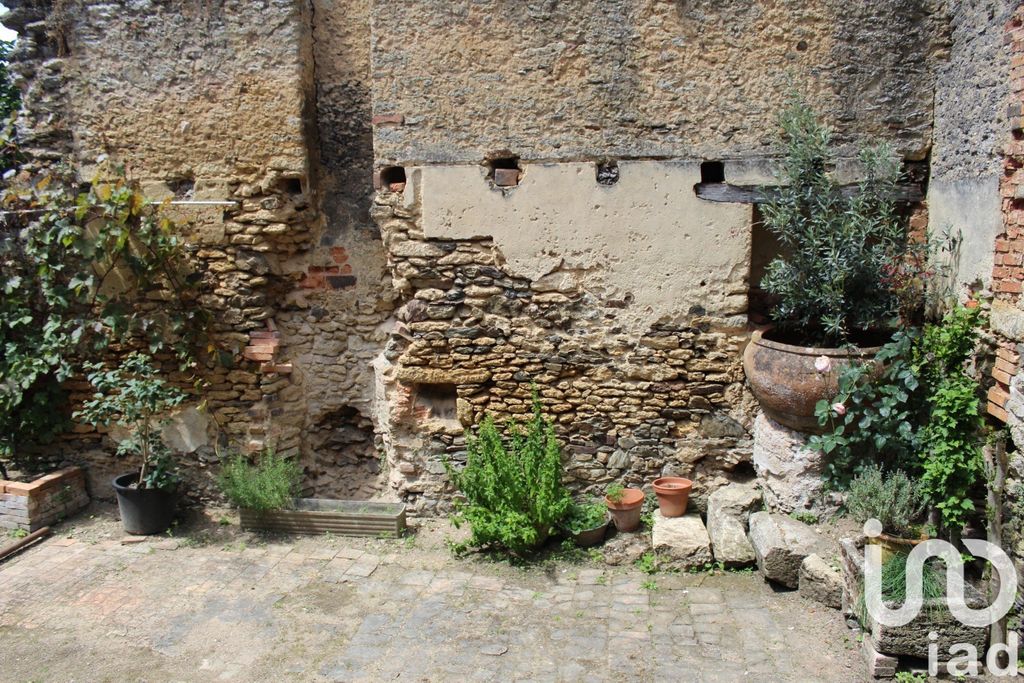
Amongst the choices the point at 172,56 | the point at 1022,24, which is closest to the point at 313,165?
the point at 172,56

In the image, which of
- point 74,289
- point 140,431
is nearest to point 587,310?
point 140,431

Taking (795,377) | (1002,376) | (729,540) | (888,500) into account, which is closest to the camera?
(1002,376)

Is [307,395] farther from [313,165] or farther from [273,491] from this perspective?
[313,165]

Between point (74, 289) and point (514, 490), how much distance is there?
3.52 meters

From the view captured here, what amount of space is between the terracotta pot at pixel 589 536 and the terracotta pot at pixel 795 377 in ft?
4.35

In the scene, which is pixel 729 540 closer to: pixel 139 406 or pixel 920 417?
pixel 920 417

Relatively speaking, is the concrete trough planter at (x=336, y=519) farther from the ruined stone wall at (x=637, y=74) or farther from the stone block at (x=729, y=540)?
the ruined stone wall at (x=637, y=74)

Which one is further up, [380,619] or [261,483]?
[261,483]

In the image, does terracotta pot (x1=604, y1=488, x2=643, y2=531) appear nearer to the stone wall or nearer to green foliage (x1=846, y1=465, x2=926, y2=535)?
the stone wall

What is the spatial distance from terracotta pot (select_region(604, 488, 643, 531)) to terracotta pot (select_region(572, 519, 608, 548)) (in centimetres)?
10

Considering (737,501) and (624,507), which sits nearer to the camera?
(737,501)

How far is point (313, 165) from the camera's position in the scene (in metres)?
5.54

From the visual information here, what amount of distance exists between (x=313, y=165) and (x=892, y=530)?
175 inches

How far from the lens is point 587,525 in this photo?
4.93 meters
